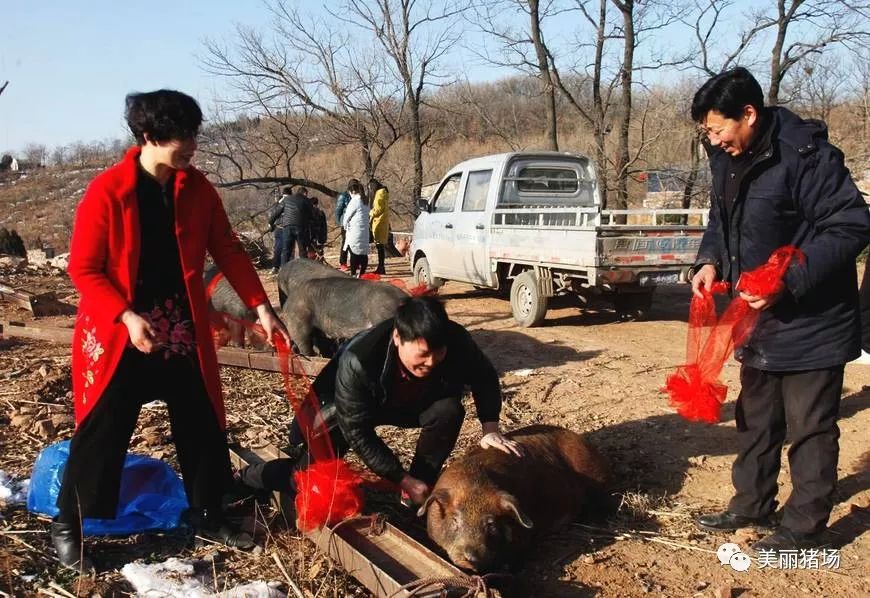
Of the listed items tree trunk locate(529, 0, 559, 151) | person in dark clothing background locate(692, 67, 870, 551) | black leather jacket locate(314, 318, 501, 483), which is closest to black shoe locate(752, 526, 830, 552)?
person in dark clothing background locate(692, 67, 870, 551)

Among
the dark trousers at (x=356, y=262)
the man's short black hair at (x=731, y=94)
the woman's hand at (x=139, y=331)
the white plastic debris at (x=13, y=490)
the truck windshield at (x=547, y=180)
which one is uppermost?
the man's short black hair at (x=731, y=94)

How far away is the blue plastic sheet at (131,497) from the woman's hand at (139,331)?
3.29 feet

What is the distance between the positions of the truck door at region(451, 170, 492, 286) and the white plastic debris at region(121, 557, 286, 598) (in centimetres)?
738

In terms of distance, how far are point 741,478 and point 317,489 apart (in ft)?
6.79

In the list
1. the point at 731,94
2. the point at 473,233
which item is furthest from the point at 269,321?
the point at 473,233

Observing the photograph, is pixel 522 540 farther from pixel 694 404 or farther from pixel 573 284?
pixel 573 284

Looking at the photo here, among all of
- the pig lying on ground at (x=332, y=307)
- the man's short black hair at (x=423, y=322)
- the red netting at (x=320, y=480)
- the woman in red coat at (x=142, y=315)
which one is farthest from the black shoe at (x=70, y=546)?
the pig lying on ground at (x=332, y=307)

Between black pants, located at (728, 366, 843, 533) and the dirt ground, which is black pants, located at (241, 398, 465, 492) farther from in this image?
black pants, located at (728, 366, 843, 533)

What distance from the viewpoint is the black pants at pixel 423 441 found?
3.64 meters

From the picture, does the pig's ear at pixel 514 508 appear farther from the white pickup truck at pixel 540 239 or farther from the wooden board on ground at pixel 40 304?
the wooden board on ground at pixel 40 304

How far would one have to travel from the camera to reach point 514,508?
3158 mm

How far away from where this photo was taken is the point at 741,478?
3.61 metres

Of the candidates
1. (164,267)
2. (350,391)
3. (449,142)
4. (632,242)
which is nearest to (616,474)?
(350,391)

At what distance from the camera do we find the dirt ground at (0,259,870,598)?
314cm
